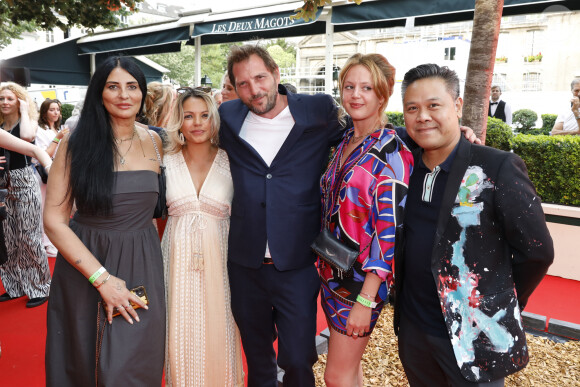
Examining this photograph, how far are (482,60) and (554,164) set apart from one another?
2.66 m

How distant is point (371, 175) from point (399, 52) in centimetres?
2995

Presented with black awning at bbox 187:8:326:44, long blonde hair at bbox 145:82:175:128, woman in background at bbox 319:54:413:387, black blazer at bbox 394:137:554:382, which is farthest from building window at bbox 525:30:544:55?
black blazer at bbox 394:137:554:382

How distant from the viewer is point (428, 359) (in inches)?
76.0

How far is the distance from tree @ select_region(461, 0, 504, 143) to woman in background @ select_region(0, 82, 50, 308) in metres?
4.51

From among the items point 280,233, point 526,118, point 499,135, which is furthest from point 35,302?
point 526,118

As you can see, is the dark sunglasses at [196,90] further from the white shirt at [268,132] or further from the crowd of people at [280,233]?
the white shirt at [268,132]

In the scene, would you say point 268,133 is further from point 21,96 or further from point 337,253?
→ point 21,96

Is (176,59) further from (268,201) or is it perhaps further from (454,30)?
(268,201)

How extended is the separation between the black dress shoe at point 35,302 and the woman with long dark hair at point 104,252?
2654mm

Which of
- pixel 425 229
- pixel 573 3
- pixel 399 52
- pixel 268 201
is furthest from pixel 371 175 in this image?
pixel 399 52

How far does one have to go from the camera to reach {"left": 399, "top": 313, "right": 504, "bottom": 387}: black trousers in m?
1.79

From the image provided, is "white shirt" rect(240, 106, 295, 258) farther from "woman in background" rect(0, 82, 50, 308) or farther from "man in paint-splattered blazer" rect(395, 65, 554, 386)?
"woman in background" rect(0, 82, 50, 308)

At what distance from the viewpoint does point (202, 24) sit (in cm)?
845

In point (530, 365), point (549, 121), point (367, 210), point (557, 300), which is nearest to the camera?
point (367, 210)
